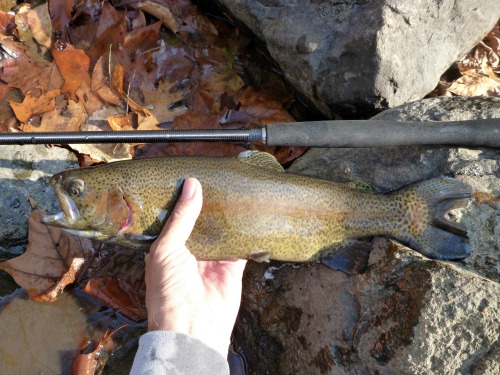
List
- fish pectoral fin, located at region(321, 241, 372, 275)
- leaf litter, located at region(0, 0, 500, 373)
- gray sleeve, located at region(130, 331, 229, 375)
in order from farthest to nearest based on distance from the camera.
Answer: leaf litter, located at region(0, 0, 500, 373) < fish pectoral fin, located at region(321, 241, 372, 275) < gray sleeve, located at region(130, 331, 229, 375)

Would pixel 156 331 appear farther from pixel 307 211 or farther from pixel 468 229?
pixel 468 229

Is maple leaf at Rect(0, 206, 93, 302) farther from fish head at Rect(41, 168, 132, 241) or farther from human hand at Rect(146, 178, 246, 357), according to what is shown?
human hand at Rect(146, 178, 246, 357)

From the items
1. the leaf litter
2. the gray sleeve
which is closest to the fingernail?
the gray sleeve

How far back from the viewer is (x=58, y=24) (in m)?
5.09

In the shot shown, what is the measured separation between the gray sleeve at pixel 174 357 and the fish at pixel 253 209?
25.9 inches

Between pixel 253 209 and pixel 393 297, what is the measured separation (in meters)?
1.15

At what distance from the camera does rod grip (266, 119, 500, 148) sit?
3.44m

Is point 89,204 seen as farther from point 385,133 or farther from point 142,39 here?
point 142,39

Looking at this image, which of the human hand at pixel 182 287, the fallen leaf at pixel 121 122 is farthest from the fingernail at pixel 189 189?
the fallen leaf at pixel 121 122

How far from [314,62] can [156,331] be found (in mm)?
2803

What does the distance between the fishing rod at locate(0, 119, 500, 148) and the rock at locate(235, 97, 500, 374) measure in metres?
0.18

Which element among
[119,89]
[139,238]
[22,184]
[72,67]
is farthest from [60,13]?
[139,238]

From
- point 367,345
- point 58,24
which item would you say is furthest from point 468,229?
point 58,24

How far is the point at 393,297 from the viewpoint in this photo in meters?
3.04
